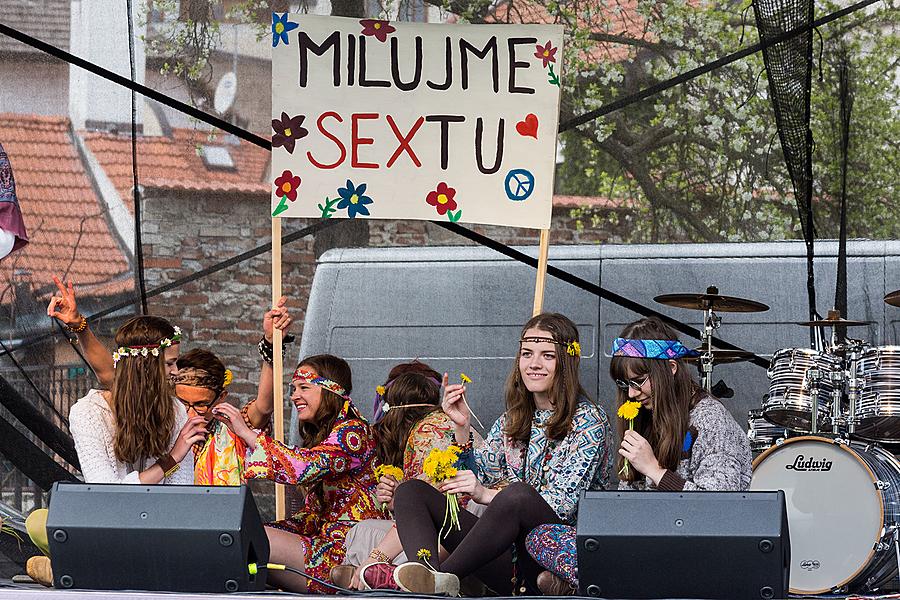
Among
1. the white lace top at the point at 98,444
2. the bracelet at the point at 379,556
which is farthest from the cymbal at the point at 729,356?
the white lace top at the point at 98,444

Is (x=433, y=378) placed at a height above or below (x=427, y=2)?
below

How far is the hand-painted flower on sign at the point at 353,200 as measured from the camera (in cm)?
564

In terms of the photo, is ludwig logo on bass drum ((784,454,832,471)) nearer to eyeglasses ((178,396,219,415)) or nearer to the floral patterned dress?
the floral patterned dress

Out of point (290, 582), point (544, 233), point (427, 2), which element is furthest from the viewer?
point (427, 2)

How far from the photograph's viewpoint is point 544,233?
18.4ft

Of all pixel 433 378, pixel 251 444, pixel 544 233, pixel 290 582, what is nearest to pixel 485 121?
pixel 544 233

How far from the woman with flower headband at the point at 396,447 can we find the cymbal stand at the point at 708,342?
1.16 metres

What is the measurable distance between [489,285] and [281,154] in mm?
1707

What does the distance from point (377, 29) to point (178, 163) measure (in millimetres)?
1795

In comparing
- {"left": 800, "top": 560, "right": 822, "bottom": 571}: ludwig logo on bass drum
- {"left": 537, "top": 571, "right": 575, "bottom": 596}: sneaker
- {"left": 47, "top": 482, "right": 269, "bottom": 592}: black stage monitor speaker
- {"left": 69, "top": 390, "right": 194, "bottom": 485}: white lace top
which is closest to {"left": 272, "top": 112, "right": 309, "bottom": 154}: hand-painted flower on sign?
{"left": 69, "top": 390, "right": 194, "bottom": 485}: white lace top

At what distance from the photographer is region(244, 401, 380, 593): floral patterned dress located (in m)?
4.98

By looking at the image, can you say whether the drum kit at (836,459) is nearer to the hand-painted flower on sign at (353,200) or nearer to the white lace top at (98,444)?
the hand-painted flower on sign at (353,200)

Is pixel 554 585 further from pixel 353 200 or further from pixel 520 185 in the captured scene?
pixel 353 200

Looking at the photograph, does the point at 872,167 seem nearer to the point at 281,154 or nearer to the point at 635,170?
the point at 635,170
